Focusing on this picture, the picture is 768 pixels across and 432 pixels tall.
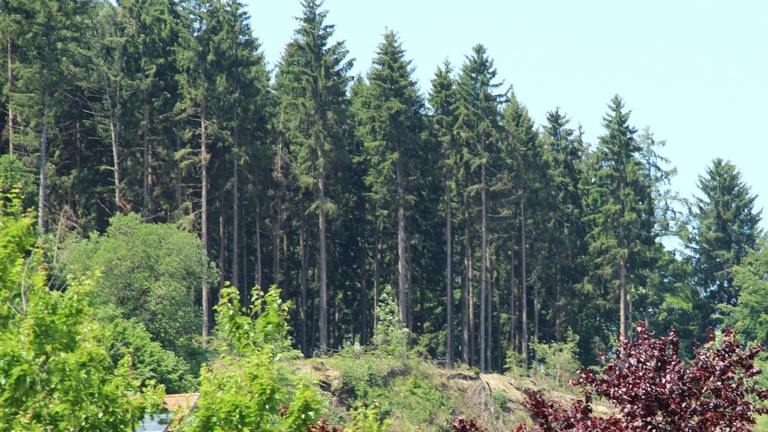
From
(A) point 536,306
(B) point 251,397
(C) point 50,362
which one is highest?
(A) point 536,306

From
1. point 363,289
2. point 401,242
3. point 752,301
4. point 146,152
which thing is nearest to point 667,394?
point 401,242

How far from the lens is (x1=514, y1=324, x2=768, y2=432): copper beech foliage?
15078 millimetres

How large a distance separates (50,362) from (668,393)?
812cm

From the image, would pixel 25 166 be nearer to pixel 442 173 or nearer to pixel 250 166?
pixel 250 166

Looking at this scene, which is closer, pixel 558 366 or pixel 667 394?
pixel 667 394

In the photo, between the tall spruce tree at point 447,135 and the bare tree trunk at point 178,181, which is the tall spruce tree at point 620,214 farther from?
the bare tree trunk at point 178,181

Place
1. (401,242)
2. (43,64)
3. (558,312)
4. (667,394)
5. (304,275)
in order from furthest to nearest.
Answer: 1. (558,312)
2. (304,275)
3. (401,242)
4. (43,64)
5. (667,394)

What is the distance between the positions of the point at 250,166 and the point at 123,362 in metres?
42.5

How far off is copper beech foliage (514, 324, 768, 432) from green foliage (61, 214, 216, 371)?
29.6 m

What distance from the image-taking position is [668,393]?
15.1m

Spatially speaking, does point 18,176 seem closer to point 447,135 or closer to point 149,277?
point 149,277

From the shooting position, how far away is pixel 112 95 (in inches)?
2281

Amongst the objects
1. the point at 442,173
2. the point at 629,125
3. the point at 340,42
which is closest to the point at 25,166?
the point at 340,42

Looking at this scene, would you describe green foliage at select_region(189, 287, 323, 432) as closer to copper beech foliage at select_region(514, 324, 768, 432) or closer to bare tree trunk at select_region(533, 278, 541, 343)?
copper beech foliage at select_region(514, 324, 768, 432)
